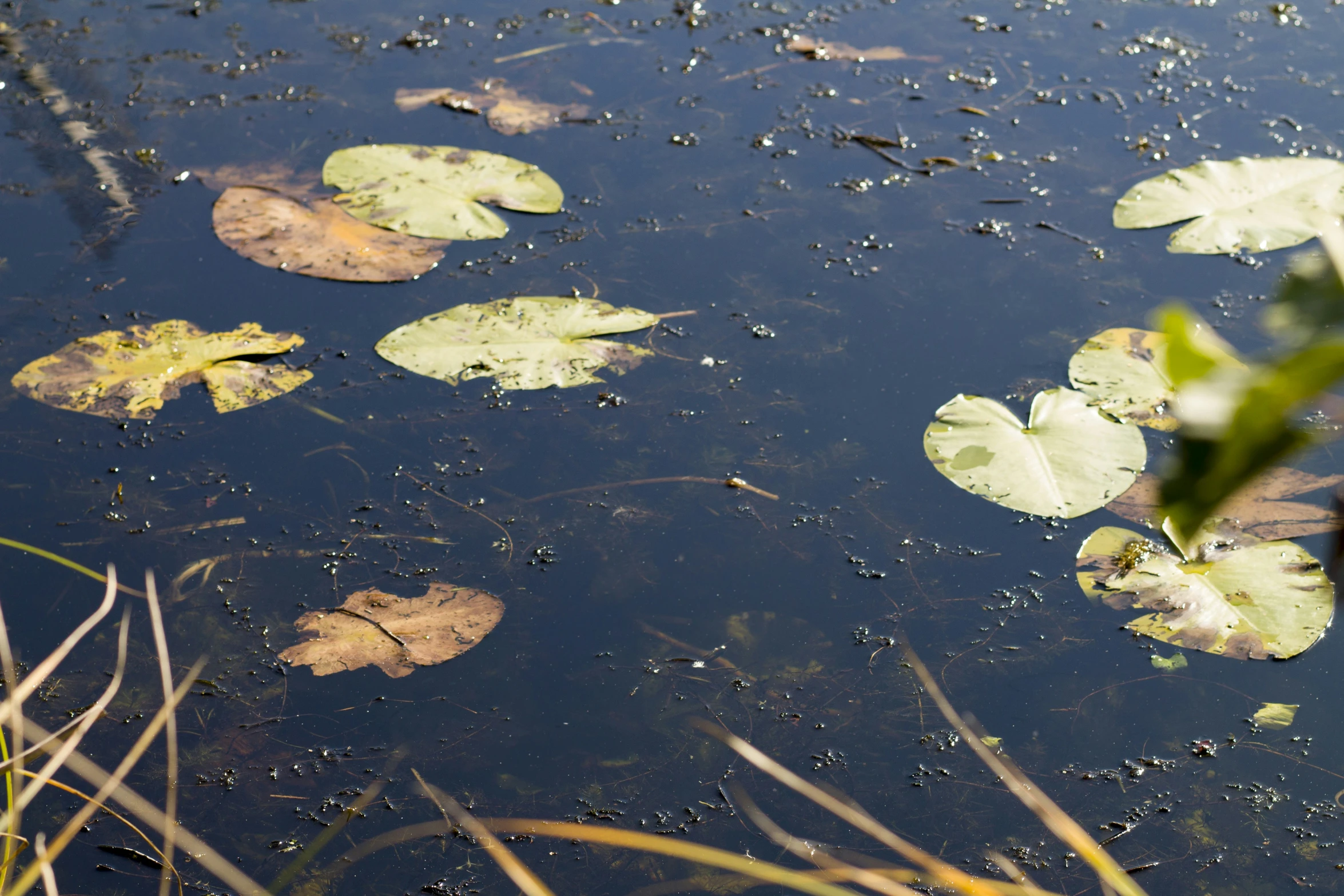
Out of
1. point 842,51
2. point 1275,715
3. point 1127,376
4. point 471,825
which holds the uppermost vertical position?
point 842,51

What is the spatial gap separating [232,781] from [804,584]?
1.17 metres

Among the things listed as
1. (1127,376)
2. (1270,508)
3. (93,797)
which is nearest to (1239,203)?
(1127,376)

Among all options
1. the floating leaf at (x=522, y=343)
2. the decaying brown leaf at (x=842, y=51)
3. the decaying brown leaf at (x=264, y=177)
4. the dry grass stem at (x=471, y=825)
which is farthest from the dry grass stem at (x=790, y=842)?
the decaying brown leaf at (x=842, y=51)

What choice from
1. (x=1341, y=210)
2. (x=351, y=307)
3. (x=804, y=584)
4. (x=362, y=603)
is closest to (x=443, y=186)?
(x=351, y=307)

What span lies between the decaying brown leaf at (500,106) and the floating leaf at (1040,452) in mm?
1890

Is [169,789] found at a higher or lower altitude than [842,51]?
lower

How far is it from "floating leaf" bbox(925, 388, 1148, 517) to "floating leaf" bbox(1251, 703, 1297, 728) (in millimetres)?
523

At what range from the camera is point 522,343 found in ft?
8.70

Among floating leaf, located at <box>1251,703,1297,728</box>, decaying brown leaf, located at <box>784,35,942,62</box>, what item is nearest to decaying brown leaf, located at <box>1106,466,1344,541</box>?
floating leaf, located at <box>1251,703,1297,728</box>

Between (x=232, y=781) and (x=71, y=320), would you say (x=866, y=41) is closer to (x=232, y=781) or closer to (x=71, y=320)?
(x=71, y=320)

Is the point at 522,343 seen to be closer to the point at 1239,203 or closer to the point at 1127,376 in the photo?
the point at 1127,376

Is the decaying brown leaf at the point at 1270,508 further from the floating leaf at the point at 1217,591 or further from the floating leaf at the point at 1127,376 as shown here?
the floating leaf at the point at 1127,376

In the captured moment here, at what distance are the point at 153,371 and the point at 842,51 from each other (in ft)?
9.05

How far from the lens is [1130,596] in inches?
82.0
